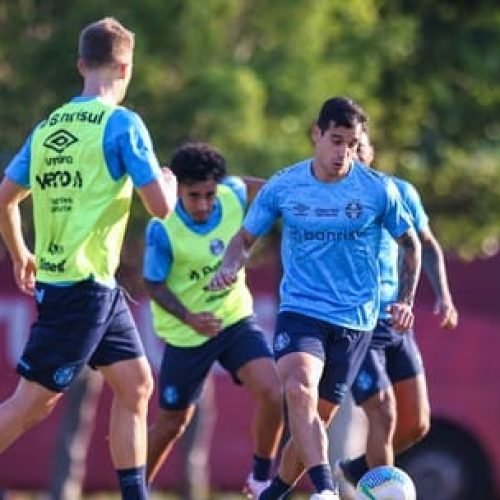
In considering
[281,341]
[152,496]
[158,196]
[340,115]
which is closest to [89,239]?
[158,196]

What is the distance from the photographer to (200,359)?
599 inches

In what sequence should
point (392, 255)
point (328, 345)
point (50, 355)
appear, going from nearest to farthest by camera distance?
point (50, 355) → point (328, 345) → point (392, 255)

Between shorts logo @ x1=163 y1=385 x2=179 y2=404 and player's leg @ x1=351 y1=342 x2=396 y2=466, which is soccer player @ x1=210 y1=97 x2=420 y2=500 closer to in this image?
player's leg @ x1=351 y1=342 x2=396 y2=466

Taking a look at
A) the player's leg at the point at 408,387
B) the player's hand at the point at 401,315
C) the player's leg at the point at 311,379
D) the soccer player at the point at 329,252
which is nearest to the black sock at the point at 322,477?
the player's leg at the point at 311,379

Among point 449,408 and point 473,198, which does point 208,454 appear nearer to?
point 449,408

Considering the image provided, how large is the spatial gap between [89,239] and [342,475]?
9.91ft

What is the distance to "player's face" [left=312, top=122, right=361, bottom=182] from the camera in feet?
44.3

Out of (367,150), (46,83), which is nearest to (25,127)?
(46,83)

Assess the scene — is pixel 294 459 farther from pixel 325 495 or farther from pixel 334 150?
pixel 334 150

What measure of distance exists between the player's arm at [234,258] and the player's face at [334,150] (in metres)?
0.53

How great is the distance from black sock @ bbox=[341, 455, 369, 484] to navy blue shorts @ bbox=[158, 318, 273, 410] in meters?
0.81

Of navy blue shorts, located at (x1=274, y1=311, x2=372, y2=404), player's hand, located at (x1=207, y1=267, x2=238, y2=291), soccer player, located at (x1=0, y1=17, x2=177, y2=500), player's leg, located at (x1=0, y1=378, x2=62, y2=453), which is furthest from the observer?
player's hand, located at (x1=207, y1=267, x2=238, y2=291)

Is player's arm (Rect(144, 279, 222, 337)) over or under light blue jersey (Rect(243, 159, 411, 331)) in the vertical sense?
under

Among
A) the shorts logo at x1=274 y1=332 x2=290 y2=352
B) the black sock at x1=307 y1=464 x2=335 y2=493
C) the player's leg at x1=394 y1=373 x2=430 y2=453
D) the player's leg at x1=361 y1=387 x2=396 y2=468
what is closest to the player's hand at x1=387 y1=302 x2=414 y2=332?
Result: the shorts logo at x1=274 y1=332 x2=290 y2=352
